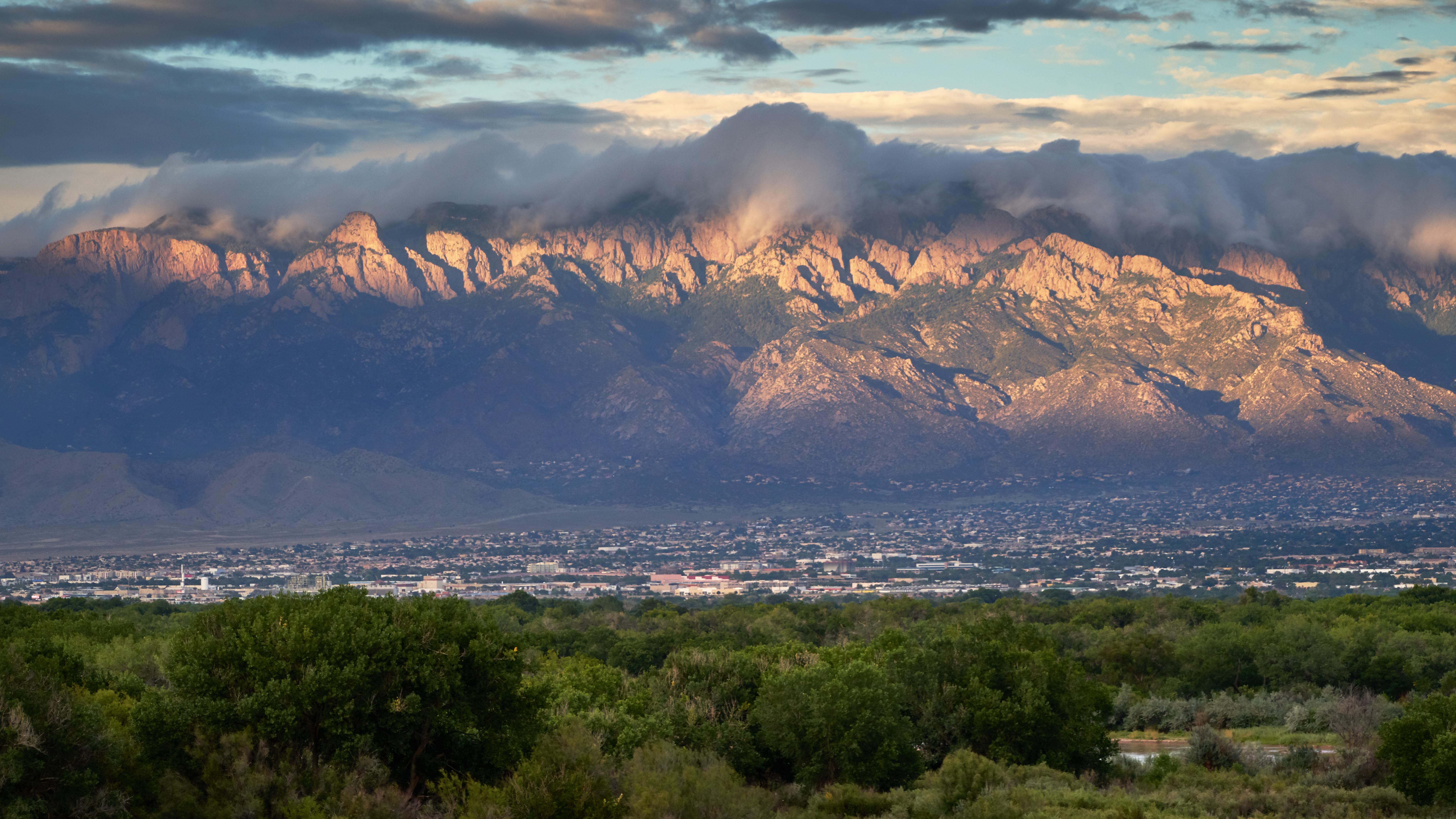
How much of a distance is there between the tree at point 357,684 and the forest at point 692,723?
60 mm

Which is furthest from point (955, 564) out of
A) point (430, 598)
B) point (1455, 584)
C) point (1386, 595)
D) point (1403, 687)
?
point (430, 598)

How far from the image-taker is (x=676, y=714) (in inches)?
1762

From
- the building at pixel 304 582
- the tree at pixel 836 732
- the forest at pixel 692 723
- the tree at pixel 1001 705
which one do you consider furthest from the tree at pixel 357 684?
the building at pixel 304 582

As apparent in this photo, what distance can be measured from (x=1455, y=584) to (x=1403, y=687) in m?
96.0

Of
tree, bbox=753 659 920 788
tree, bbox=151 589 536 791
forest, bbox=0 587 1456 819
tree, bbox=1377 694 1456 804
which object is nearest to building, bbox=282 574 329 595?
forest, bbox=0 587 1456 819

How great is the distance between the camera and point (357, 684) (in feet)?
106

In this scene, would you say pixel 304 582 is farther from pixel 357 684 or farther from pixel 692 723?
pixel 357 684

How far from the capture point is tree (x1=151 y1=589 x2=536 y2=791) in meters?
32.2

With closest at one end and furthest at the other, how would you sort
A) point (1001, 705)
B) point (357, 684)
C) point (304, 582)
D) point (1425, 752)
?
point (357, 684)
point (1425, 752)
point (1001, 705)
point (304, 582)

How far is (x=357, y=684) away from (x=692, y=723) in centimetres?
1412

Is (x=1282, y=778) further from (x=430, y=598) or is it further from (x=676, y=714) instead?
(x=430, y=598)

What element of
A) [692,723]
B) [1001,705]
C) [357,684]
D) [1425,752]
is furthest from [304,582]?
[1425,752]

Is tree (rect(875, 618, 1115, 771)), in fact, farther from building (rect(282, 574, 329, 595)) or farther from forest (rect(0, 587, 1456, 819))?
building (rect(282, 574, 329, 595))

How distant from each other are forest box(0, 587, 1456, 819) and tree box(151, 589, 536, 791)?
60 millimetres
